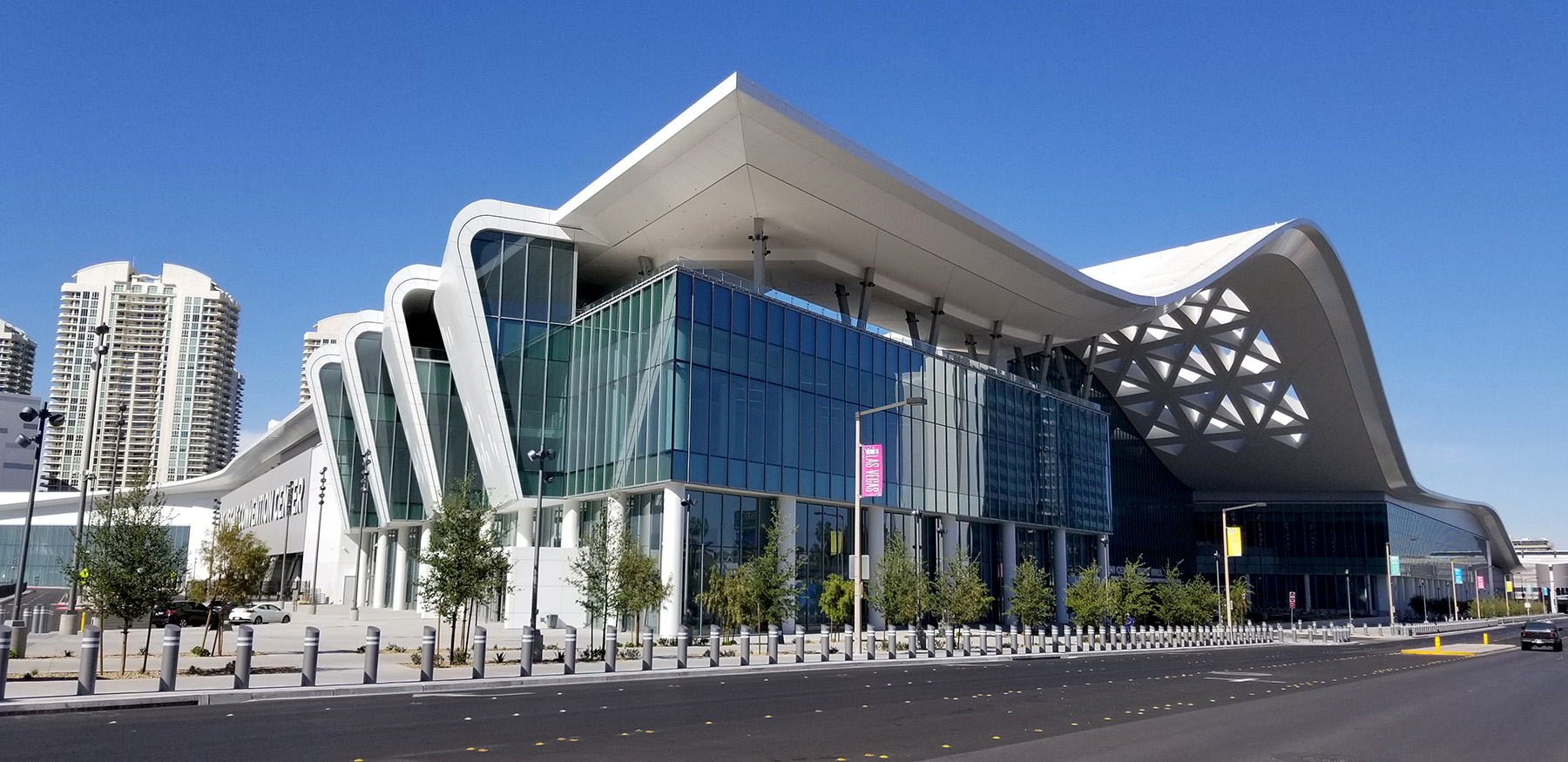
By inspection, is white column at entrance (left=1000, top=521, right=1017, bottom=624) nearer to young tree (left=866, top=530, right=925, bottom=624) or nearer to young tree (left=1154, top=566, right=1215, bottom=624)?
young tree (left=1154, top=566, right=1215, bottom=624)

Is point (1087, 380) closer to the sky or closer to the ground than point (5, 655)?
closer to the sky

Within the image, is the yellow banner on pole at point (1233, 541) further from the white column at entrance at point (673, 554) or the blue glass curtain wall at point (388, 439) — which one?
the blue glass curtain wall at point (388, 439)

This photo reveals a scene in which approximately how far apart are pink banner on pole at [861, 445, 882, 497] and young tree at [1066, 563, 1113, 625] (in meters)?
22.5

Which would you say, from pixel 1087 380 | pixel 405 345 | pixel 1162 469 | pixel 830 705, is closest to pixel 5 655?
pixel 830 705

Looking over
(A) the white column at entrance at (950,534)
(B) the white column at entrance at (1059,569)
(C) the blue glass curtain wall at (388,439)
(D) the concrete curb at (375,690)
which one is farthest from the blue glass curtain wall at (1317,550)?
(D) the concrete curb at (375,690)

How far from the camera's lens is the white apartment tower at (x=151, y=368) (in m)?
176

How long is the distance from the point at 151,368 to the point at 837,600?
17725 cm

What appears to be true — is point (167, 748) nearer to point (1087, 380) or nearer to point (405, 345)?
point (405, 345)

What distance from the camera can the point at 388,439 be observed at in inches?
2334

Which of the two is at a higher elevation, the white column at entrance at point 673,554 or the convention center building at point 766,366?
the convention center building at point 766,366

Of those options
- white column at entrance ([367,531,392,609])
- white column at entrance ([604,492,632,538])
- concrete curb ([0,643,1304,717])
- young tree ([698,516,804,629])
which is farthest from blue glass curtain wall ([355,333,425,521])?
concrete curb ([0,643,1304,717])

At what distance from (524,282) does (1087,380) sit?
39981 mm

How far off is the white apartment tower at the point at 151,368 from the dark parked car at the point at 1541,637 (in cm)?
18311

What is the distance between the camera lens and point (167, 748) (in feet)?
40.6
